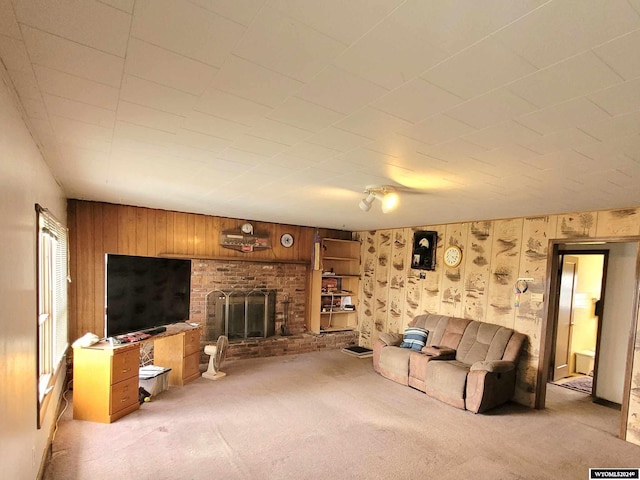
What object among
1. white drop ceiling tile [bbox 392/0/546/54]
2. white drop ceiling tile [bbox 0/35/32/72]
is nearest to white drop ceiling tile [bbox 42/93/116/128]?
white drop ceiling tile [bbox 0/35/32/72]

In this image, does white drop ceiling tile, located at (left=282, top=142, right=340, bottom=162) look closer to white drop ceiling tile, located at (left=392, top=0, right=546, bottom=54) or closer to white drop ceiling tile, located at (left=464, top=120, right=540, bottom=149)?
white drop ceiling tile, located at (left=464, top=120, right=540, bottom=149)

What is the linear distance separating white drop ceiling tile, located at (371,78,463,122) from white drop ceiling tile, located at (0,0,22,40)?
1.21 m

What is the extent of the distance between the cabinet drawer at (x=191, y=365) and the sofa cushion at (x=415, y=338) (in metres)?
3.01

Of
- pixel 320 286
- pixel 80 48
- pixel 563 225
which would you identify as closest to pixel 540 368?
pixel 563 225

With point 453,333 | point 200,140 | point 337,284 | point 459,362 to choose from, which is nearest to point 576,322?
point 453,333

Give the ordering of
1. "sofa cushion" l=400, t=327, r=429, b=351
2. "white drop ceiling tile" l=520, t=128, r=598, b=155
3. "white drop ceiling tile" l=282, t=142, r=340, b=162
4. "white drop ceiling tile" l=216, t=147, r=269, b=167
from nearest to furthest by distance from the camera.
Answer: "white drop ceiling tile" l=520, t=128, r=598, b=155 < "white drop ceiling tile" l=282, t=142, r=340, b=162 < "white drop ceiling tile" l=216, t=147, r=269, b=167 < "sofa cushion" l=400, t=327, r=429, b=351

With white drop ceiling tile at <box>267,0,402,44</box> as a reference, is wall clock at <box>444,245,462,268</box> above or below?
below

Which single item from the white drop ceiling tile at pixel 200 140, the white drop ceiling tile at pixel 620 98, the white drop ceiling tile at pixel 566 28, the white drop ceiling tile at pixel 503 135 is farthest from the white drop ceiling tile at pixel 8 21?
the white drop ceiling tile at pixel 620 98

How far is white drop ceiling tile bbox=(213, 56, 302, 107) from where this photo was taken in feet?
3.90

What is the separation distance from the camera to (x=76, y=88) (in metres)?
1.38

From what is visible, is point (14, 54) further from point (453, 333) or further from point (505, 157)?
point (453, 333)

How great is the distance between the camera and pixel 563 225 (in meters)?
3.84

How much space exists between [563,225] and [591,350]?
10.4 ft

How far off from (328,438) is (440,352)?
2.10 metres
